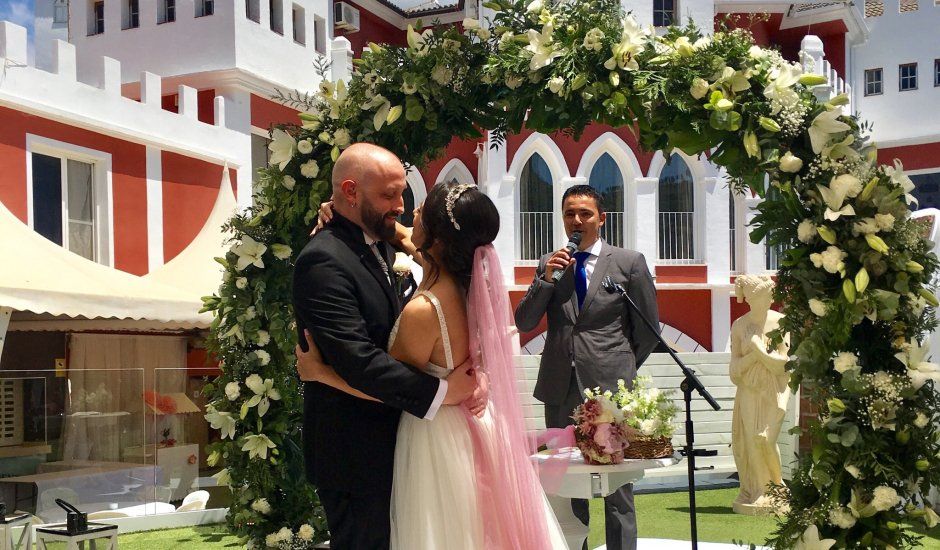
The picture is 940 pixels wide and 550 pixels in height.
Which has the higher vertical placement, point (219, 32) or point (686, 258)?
point (219, 32)

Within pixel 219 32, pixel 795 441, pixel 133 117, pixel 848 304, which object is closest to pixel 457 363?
pixel 848 304

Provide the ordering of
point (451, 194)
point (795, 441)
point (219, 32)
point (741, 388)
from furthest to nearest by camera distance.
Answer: point (219, 32)
point (795, 441)
point (741, 388)
point (451, 194)

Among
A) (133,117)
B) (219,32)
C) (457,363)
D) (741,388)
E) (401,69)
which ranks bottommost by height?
(741,388)

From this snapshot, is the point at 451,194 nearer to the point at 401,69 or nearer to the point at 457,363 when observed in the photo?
the point at 457,363

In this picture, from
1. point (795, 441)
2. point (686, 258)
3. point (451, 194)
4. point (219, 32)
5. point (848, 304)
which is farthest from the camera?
point (686, 258)

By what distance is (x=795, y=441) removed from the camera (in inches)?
360

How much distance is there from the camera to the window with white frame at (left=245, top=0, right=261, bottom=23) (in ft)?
55.3

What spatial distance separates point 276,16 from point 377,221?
595 inches

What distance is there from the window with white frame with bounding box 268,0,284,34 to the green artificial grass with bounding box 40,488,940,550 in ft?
36.8

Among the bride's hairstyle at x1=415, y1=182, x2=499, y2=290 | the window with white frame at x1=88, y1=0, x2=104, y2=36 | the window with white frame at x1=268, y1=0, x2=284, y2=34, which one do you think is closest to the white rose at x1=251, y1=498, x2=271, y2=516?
the bride's hairstyle at x1=415, y1=182, x2=499, y2=290

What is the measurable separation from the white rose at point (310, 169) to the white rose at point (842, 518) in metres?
2.87

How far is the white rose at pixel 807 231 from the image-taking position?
401 cm

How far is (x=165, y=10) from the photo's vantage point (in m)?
17.0

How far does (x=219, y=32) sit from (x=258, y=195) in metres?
11.6
